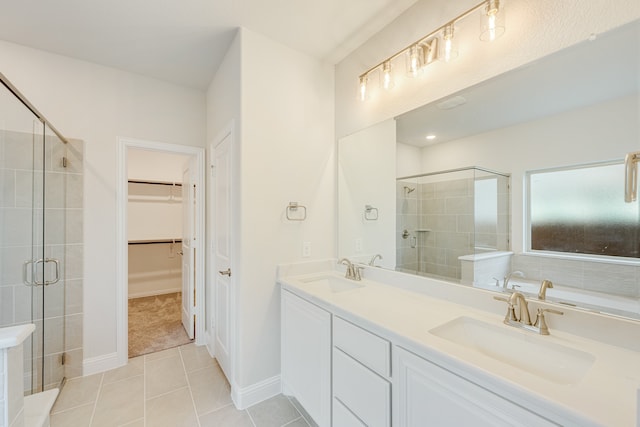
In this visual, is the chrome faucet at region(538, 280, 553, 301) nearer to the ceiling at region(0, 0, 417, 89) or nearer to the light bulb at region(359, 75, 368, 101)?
the light bulb at region(359, 75, 368, 101)

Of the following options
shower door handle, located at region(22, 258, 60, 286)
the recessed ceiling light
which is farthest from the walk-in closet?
the recessed ceiling light

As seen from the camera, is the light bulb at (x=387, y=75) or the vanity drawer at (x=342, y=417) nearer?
the vanity drawer at (x=342, y=417)

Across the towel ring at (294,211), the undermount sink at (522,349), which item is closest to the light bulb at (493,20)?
the undermount sink at (522,349)

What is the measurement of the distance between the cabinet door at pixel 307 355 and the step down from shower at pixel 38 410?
4.14ft

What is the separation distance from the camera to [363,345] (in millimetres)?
1260

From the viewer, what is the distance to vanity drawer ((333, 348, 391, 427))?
1140mm

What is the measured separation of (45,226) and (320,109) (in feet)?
7.58

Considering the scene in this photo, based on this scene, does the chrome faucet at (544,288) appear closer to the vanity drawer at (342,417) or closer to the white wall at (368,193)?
the white wall at (368,193)

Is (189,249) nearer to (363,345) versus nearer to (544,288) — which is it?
(363,345)

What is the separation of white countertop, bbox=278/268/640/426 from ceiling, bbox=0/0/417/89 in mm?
1864

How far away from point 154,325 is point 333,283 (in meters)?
2.54

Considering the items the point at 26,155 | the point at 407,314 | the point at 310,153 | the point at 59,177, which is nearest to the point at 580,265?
the point at 407,314

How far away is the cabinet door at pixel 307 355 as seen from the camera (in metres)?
1.50

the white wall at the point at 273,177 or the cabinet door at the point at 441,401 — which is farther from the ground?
the white wall at the point at 273,177
